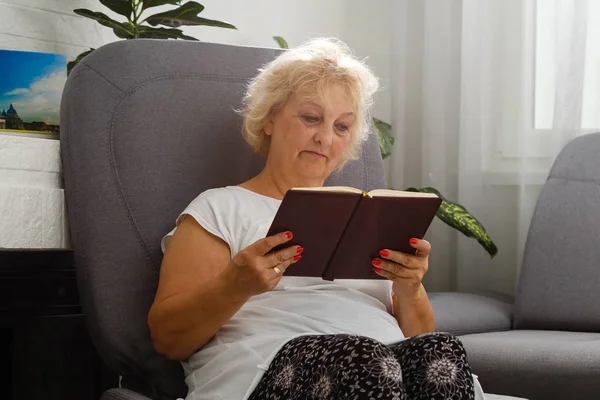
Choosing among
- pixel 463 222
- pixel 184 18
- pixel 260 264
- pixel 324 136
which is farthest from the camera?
pixel 463 222

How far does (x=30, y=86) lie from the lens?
2070 mm

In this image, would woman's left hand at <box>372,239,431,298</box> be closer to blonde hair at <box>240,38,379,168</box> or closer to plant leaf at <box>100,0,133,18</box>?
blonde hair at <box>240,38,379,168</box>

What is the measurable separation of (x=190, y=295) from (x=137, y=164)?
0.34 meters

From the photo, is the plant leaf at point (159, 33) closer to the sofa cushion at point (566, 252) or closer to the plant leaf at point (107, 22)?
the plant leaf at point (107, 22)

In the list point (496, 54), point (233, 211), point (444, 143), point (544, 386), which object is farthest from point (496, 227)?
point (233, 211)

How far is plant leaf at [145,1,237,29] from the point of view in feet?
7.47

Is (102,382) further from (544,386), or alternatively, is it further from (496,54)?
(496,54)

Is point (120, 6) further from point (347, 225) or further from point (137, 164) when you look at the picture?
point (347, 225)

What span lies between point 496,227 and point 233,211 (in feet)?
4.42

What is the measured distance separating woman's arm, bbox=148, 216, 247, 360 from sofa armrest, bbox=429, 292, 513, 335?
706 mm

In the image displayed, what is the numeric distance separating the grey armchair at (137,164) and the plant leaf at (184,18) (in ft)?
1.54

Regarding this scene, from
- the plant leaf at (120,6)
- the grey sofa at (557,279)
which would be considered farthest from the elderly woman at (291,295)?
the plant leaf at (120,6)

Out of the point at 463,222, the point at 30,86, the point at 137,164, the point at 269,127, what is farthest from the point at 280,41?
the point at 137,164

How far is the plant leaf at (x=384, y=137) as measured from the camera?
2.78 m
